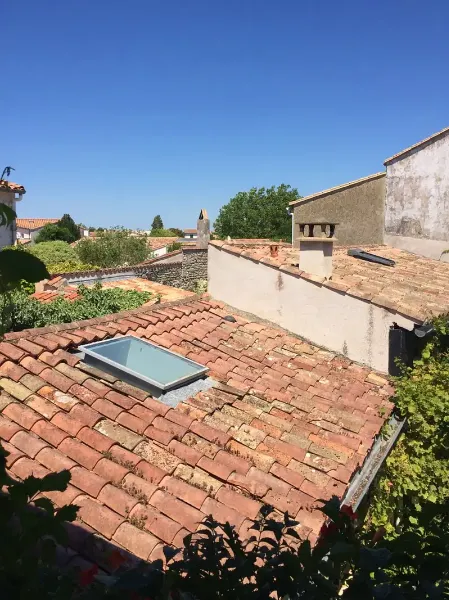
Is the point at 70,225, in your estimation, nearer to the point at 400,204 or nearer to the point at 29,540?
the point at 400,204

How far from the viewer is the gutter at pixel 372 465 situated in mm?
4194

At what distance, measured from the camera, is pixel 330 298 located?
7.31m

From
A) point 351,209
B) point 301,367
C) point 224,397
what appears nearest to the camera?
point 224,397

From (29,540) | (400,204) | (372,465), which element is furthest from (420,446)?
(400,204)

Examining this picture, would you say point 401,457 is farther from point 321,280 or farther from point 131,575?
point 131,575

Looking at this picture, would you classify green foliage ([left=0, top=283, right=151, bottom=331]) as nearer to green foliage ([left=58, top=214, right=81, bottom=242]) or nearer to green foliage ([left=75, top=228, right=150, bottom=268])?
green foliage ([left=75, top=228, right=150, bottom=268])

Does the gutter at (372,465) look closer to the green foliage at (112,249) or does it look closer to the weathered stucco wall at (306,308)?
the weathered stucco wall at (306,308)

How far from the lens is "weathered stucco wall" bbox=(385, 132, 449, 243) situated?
14086 mm

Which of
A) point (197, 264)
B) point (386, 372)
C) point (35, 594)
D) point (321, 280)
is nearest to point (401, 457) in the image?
point (386, 372)

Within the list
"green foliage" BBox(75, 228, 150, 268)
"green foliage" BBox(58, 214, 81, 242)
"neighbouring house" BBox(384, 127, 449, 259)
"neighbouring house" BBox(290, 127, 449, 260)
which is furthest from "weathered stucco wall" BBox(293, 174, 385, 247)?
"green foliage" BBox(58, 214, 81, 242)

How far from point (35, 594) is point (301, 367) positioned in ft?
18.6

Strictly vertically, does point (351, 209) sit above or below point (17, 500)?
above

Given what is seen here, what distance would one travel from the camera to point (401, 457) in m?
5.69

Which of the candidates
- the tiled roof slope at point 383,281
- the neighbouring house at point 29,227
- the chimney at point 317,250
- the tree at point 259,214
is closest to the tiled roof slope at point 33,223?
the neighbouring house at point 29,227
